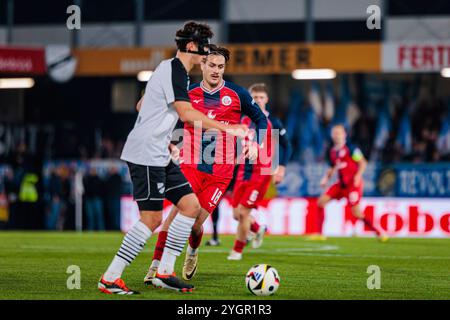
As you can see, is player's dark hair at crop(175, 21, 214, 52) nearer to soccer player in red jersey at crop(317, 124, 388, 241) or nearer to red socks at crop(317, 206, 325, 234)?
soccer player in red jersey at crop(317, 124, 388, 241)

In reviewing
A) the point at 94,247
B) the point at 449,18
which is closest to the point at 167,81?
the point at 94,247

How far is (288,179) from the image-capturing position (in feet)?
88.0

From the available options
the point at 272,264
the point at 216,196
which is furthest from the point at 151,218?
the point at 272,264

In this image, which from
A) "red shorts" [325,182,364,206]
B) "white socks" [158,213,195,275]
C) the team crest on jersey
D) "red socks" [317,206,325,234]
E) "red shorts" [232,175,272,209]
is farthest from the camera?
"red socks" [317,206,325,234]

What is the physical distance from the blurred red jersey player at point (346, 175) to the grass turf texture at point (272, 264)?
2.40 ft

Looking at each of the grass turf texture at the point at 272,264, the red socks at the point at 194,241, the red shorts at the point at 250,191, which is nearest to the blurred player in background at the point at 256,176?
the red shorts at the point at 250,191

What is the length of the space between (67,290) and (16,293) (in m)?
0.47

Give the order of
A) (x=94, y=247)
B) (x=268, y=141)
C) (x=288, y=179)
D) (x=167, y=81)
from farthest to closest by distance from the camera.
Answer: (x=288, y=179) → (x=94, y=247) → (x=268, y=141) → (x=167, y=81)

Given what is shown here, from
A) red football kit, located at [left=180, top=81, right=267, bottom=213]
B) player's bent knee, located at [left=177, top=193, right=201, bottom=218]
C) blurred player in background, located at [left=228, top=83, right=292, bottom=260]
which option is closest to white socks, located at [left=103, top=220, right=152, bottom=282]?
player's bent knee, located at [left=177, top=193, right=201, bottom=218]

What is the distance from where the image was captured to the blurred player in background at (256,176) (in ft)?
45.3

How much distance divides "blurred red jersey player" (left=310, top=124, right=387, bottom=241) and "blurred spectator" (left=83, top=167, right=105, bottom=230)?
27.5 ft

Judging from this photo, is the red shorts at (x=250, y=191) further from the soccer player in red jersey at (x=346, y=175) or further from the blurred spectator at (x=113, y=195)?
the blurred spectator at (x=113, y=195)

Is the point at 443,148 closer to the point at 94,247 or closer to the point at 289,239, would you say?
the point at 289,239

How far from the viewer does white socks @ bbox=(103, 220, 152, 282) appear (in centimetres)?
876
